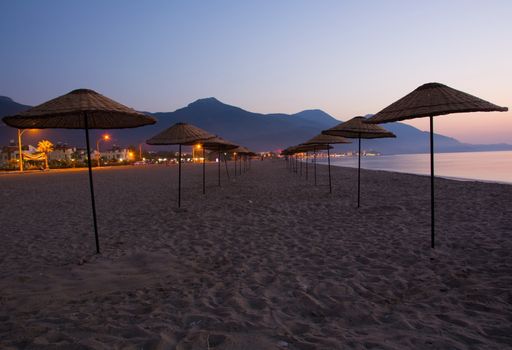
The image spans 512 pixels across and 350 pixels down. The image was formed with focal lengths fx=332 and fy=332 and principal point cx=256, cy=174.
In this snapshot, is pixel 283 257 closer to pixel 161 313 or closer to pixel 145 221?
pixel 161 313

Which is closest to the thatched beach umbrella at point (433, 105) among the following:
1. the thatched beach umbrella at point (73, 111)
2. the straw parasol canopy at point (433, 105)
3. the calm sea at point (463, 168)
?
the straw parasol canopy at point (433, 105)

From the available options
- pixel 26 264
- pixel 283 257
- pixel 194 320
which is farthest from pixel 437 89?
pixel 26 264

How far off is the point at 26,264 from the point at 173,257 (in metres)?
2.23

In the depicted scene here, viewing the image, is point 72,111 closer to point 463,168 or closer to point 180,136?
point 180,136

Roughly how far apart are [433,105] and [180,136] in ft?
22.6

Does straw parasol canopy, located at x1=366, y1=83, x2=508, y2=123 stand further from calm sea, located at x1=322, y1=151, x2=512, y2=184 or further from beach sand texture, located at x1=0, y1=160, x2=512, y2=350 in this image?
calm sea, located at x1=322, y1=151, x2=512, y2=184

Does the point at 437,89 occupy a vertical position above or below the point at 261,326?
above

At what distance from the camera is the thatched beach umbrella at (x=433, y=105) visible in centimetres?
452

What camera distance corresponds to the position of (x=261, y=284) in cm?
410

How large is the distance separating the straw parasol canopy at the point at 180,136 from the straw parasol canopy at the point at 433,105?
5.61m

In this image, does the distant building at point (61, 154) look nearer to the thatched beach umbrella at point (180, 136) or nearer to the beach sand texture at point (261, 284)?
Answer: the thatched beach umbrella at point (180, 136)

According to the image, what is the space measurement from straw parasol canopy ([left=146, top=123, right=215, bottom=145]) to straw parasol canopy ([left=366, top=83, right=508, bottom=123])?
561 cm

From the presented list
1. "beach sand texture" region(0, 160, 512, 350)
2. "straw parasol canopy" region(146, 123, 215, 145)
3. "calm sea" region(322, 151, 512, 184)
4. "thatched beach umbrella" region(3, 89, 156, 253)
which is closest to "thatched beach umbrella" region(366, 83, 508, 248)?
"beach sand texture" region(0, 160, 512, 350)

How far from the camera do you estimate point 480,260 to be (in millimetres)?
4734
